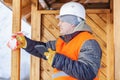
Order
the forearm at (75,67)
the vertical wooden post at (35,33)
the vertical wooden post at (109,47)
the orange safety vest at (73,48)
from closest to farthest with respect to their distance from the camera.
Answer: the forearm at (75,67), the orange safety vest at (73,48), the vertical wooden post at (109,47), the vertical wooden post at (35,33)

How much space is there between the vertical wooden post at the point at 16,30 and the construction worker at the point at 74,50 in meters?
0.06

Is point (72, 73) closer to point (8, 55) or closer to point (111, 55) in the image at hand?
point (111, 55)

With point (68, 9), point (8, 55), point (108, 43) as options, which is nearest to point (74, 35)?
point (68, 9)

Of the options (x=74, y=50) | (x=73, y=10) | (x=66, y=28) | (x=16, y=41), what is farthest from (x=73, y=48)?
(x=16, y=41)

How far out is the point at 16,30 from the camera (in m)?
2.45

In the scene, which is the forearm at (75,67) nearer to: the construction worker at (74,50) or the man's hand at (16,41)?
the construction worker at (74,50)

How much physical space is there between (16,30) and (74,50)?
537 millimetres

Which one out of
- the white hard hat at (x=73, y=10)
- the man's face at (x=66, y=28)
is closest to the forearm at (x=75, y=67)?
the man's face at (x=66, y=28)

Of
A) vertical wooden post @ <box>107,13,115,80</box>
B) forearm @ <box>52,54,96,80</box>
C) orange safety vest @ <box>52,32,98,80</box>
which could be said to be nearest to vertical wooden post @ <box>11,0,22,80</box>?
orange safety vest @ <box>52,32,98,80</box>

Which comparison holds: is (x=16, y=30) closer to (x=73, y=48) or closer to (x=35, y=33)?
(x=73, y=48)

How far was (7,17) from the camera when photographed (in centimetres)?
825

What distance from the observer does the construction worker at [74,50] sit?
206 centimetres

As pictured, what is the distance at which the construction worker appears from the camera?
206 centimetres

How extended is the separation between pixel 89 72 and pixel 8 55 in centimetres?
593
